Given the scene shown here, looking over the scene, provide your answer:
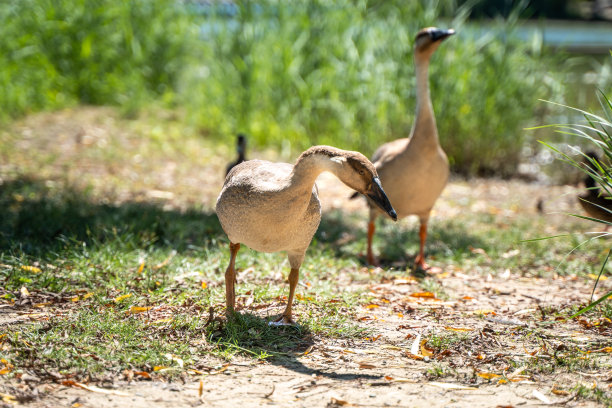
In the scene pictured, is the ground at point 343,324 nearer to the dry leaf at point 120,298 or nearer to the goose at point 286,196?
the dry leaf at point 120,298

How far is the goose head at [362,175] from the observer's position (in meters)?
3.39

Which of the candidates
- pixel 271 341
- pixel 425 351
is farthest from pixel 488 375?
pixel 271 341

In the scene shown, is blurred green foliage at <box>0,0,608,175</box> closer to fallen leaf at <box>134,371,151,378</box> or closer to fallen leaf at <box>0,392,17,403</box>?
fallen leaf at <box>134,371,151,378</box>

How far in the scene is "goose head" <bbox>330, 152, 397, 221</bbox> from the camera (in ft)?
11.1

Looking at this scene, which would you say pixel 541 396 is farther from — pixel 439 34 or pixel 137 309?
pixel 439 34

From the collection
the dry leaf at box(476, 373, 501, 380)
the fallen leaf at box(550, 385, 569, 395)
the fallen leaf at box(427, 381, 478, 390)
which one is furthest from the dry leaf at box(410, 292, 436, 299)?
the fallen leaf at box(550, 385, 569, 395)

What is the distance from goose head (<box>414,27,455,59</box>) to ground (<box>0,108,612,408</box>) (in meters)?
1.88

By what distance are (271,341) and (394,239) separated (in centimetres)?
299

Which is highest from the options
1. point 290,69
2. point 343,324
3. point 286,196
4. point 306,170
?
point 290,69

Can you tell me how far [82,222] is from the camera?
5.74m

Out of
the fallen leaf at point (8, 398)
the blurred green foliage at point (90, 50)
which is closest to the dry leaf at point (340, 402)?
the fallen leaf at point (8, 398)

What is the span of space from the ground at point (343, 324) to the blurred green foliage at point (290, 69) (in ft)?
6.12

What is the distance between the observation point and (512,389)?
3.27 metres

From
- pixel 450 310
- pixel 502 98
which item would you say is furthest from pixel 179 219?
pixel 502 98
